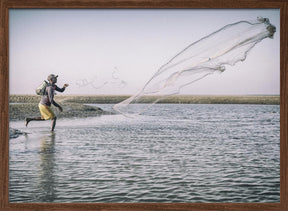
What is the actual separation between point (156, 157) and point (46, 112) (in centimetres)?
127

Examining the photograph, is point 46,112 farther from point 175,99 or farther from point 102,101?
point 175,99

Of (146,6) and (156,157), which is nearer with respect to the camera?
(146,6)

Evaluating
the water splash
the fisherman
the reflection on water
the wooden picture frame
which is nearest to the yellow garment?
the fisherman

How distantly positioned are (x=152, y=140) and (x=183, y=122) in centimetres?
39

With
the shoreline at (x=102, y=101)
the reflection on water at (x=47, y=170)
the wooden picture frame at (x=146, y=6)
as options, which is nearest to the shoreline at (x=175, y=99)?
the shoreline at (x=102, y=101)

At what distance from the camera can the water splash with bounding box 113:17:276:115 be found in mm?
4348

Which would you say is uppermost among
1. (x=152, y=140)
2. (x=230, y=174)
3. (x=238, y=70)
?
(x=238, y=70)

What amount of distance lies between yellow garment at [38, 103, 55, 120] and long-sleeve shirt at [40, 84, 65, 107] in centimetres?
4

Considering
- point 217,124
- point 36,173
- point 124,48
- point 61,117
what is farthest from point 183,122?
point 36,173

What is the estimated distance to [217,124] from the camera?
4461mm

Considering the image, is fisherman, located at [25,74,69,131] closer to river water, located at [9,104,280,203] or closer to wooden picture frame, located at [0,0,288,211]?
river water, located at [9,104,280,203]

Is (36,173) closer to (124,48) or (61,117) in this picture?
(61,117)

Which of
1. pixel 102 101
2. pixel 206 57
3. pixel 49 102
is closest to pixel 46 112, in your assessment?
pixel 49 102

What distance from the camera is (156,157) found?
4.36 m
